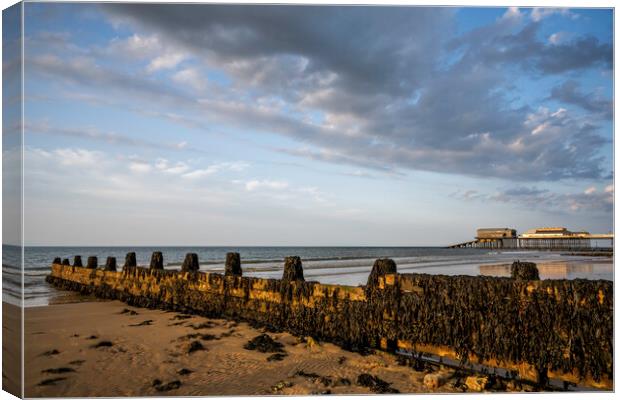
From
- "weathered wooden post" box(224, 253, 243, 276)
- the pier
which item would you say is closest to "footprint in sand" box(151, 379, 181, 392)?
"weathered wooden post" box(224, 253, 243, 276)

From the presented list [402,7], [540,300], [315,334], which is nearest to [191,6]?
[402,7]

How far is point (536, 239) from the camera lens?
59312 millimetres

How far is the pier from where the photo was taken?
2055 inches

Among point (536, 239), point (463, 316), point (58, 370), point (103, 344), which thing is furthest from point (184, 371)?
point (536, 239)

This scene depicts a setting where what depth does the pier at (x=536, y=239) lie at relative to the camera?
5218 cm

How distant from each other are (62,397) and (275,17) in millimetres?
5777

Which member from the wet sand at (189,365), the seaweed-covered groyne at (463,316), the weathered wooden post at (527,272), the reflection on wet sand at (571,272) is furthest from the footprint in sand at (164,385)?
the reflection on wet sand at (571,272)

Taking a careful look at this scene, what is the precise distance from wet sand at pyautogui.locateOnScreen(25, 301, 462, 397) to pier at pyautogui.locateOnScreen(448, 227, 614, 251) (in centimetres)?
5033

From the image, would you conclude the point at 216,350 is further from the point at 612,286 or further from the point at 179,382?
the point at 612,286

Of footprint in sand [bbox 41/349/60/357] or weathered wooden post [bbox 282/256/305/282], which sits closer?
footprint in sand [bbox 41/349/60/357]

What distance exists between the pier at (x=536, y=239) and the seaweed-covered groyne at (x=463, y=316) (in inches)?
1956

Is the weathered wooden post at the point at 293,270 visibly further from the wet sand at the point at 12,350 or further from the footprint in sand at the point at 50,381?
the wet sand at the point at 12,350

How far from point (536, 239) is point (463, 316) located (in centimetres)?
6295

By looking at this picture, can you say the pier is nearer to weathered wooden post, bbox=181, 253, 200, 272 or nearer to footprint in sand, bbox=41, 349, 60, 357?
weathered wooden post, bbox=181, 253, 200, 272
